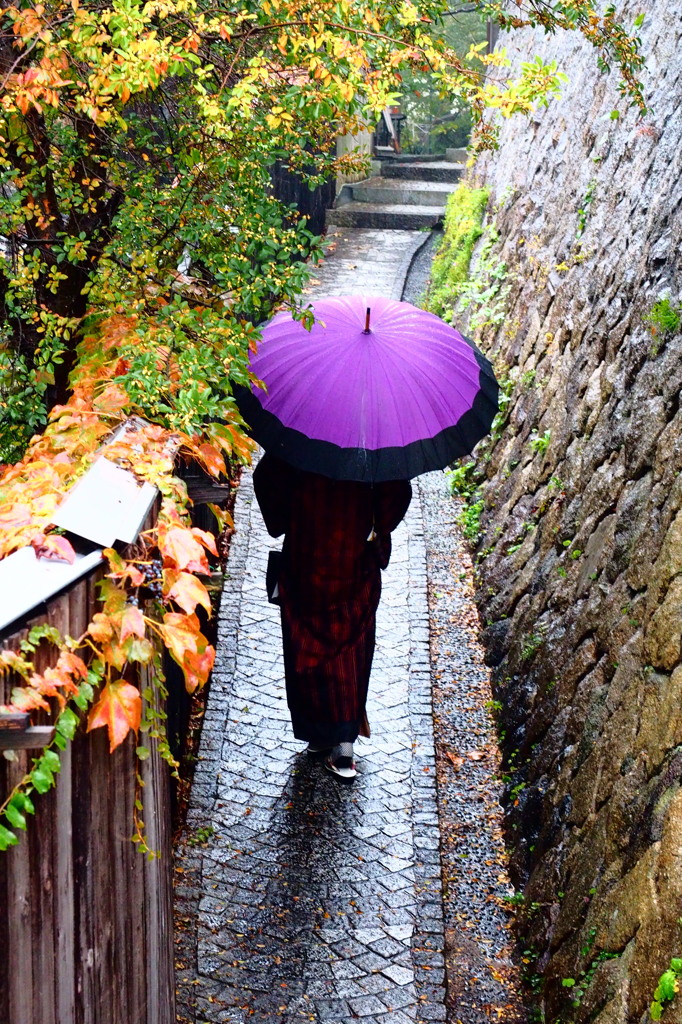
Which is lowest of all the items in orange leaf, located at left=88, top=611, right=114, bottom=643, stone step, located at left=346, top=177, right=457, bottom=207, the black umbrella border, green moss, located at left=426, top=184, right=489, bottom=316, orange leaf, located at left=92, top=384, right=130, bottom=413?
orange leaf, located at left=88, top=611, right=114, bottom=643

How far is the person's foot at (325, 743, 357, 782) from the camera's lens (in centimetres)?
527

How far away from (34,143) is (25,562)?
108 inches

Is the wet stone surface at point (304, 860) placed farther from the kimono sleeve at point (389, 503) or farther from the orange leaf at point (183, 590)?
the orange leaf at point (183, 590)

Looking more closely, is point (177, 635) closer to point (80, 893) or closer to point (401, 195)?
point (80, 893)

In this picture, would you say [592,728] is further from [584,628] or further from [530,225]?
[530,225]

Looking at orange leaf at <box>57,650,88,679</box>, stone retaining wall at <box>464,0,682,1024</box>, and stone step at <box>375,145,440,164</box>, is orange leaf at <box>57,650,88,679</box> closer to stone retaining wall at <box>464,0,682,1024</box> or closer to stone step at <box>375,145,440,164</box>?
stone retaining wall at <box>464,0,682,1024</box>

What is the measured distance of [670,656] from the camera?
3.59m

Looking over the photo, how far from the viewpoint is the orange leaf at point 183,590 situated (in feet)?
8.82

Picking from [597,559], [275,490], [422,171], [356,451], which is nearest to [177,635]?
[356,451]

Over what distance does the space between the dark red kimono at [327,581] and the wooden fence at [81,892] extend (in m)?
2.00

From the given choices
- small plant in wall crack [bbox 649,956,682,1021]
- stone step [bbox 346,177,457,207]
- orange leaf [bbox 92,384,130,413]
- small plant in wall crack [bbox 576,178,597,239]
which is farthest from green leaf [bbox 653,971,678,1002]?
stone step [bbox 346,177,457,207]

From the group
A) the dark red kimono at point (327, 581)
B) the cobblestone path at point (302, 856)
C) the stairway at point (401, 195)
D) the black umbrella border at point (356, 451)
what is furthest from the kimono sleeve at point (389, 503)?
the stairway at point (401, 195)

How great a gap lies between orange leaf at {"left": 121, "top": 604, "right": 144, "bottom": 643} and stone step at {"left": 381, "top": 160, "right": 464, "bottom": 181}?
19758 millimetres

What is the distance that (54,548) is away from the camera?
2.38 meters
